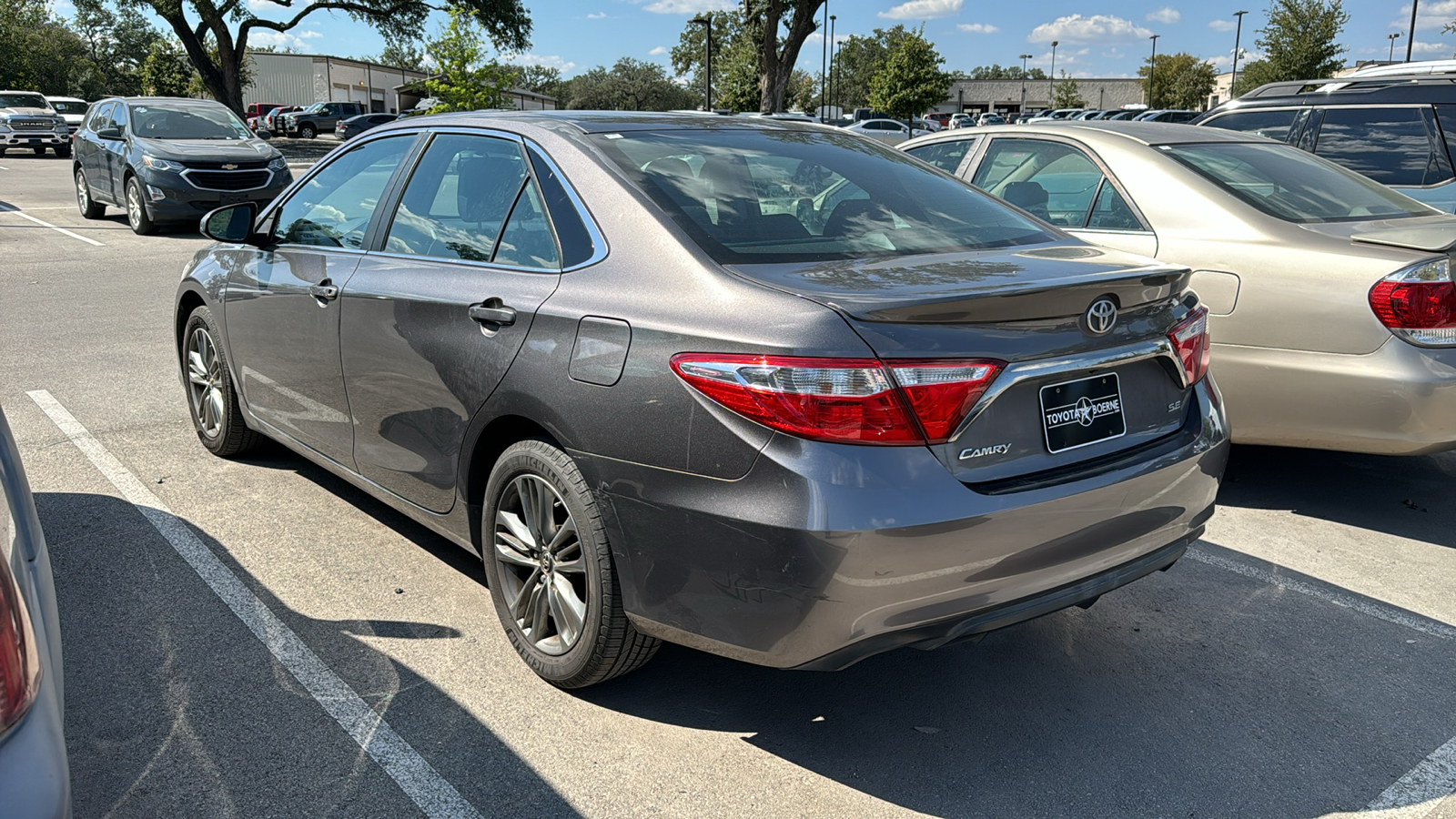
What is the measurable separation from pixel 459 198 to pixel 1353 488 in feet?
13.9

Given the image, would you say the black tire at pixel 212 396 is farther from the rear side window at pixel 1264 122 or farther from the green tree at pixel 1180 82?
the green tree at pixel 1180 82

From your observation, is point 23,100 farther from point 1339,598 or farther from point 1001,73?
point 1001,73

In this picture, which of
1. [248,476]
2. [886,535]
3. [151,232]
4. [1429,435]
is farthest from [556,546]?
[151,232]

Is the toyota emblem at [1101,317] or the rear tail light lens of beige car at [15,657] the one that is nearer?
the rear tail light lens of beige car at [15,657]

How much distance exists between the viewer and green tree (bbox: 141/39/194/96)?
64188 millimetres

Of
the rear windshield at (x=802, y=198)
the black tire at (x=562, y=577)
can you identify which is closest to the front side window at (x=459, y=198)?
the rear windshield at (x=802, y=198)

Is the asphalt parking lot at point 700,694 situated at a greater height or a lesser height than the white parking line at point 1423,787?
greater

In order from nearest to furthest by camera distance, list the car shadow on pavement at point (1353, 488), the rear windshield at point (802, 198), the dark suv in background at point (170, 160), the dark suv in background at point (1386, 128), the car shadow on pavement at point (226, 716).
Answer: the car shadow on pavement at point (226, 716) → the rear windshield at point (802, 198) → the car shadow on pavement at point (1353, 488) → the dark suv in background at point (1386, 128) → the dark suv in background at point (170, 160)

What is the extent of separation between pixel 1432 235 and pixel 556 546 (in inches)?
144

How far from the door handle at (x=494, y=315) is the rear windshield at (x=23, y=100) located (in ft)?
129

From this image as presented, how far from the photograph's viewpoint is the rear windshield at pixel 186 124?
15.5 metres

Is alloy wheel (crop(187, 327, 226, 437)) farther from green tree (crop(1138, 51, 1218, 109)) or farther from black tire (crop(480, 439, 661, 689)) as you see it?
green tree (crop(1138, 51, 1218, 109))

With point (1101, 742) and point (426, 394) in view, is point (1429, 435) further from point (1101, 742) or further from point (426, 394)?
point (426, 394)

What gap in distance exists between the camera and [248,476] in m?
4.98
